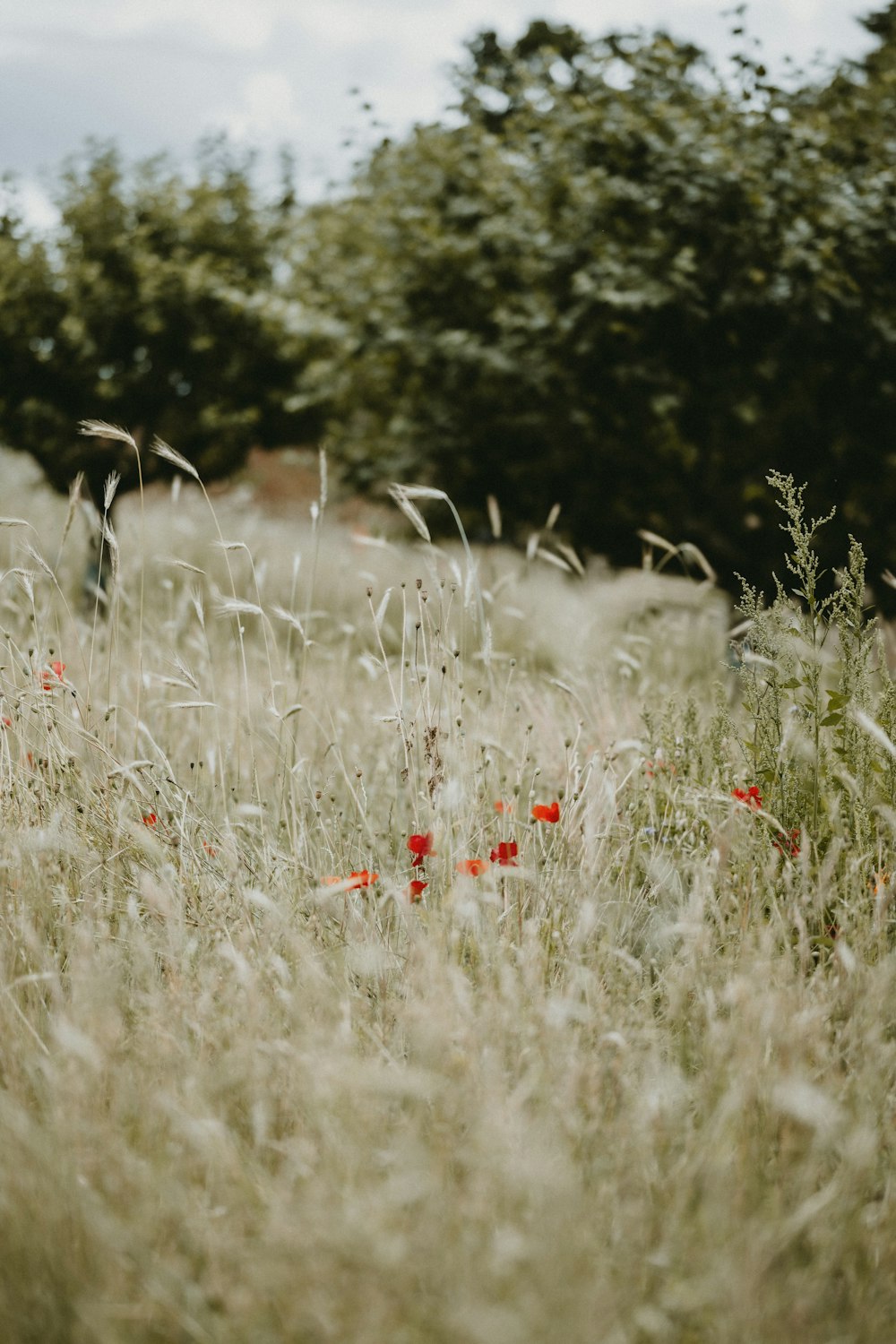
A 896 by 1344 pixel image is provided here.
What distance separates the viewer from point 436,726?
223 cm

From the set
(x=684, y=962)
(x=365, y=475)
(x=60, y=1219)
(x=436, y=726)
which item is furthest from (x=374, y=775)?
(x=365, y=475)

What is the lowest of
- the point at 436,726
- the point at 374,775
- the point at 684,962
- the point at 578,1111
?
the point at 374,775

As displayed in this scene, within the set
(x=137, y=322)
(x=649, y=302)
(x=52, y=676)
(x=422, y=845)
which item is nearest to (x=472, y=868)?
(x=422, y=845)

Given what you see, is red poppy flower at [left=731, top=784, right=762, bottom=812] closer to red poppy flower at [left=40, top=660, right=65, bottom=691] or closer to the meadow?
the meadow

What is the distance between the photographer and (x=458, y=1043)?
1592 millimetres

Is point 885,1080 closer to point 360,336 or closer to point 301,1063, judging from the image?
point 301,1063

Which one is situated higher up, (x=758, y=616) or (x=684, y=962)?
(x=758, y=616)

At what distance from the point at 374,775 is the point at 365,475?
324 cm

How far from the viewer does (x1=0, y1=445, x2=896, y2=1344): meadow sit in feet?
3.81

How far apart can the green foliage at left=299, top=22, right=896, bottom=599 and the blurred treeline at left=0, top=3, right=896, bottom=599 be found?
12 millimetres

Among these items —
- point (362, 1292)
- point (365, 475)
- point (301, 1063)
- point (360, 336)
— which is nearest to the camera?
point (362, 1292)

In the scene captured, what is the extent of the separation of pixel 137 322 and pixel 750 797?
18.3 feet

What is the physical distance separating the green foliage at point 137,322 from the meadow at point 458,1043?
4.24 meters

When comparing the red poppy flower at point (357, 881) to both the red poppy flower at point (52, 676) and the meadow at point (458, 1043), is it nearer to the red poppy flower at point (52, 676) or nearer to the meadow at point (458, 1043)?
the meadow at point (458, 1043)
